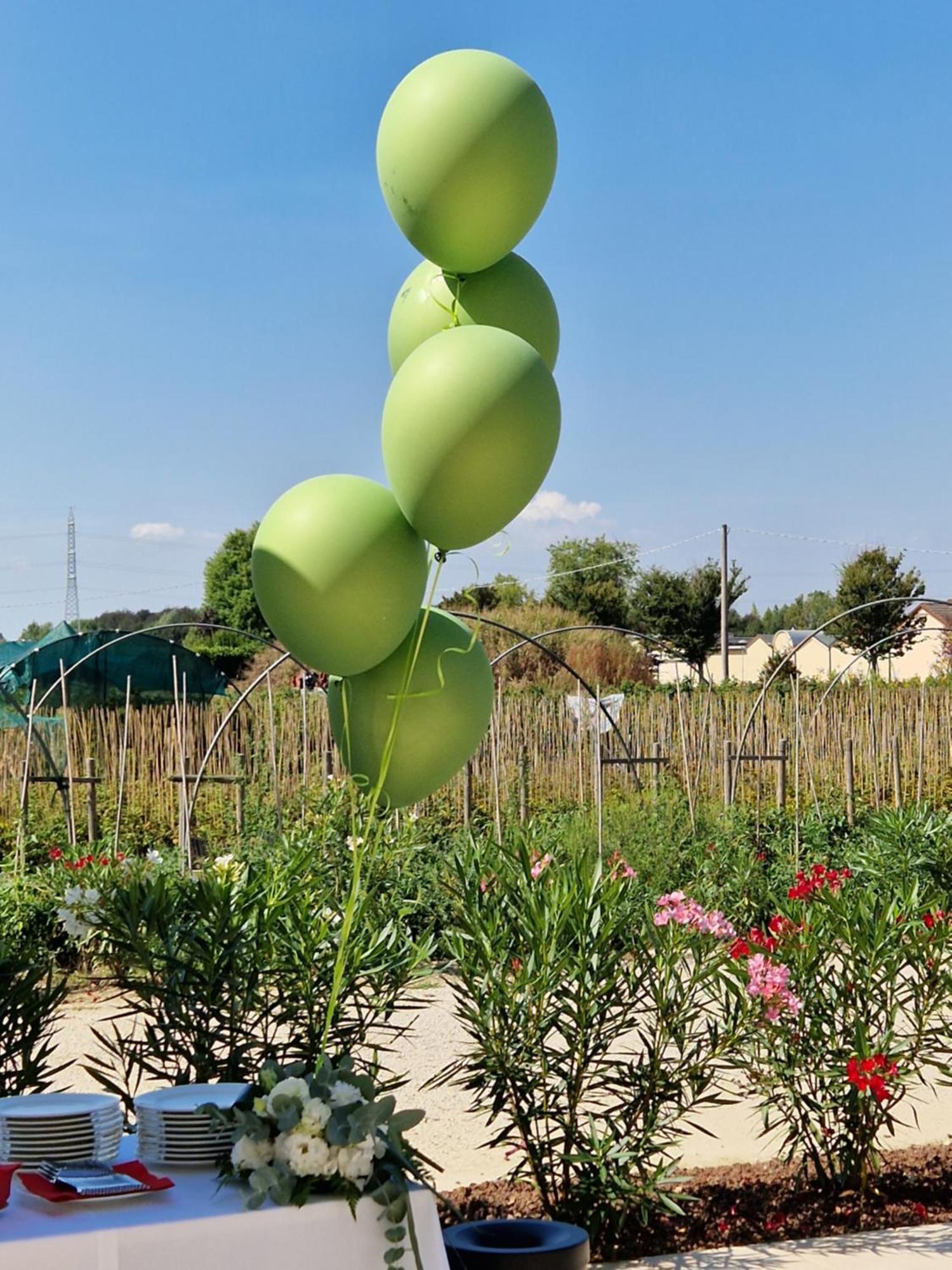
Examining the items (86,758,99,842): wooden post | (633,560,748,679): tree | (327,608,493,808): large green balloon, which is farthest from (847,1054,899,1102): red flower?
(633,560,748,679): tree

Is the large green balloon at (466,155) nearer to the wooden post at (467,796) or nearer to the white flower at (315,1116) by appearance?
the white flower at (315,1116)

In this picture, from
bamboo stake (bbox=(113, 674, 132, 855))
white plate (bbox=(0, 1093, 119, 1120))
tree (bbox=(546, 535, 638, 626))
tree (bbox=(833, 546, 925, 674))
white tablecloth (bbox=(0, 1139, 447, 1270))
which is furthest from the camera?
tree (bbox=(546, 535, 638, 626))

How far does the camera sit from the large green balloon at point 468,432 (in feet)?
8.54

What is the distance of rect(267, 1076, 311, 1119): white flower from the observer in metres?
2.20

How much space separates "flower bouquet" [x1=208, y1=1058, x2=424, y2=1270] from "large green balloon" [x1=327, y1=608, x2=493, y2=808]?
2.75ft

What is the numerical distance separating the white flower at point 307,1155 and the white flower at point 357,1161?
1 cm

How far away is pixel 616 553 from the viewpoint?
3494cm

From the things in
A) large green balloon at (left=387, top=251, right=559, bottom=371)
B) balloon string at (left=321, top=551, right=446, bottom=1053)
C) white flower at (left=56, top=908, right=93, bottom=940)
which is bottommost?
white flower at (left=56, top=908, right=93, bottom=940)

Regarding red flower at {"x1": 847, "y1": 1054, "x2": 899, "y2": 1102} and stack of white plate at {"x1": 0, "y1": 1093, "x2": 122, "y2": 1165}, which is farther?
red flower at {"x1": 847, "y1": 1054, "x2": 899, "y2": 1102}

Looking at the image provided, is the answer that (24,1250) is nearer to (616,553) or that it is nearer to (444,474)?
(444,474)

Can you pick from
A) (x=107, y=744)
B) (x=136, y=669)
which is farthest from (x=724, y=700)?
(x=136, y=669)

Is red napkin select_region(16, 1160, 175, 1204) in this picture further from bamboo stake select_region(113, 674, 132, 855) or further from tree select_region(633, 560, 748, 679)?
tree select_region(633, 560, 748, 679)

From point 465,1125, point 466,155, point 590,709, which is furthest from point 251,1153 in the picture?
point 590,709

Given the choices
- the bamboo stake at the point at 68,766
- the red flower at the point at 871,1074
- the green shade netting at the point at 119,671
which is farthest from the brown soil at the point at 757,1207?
the green shade netting at the point at 119,671
